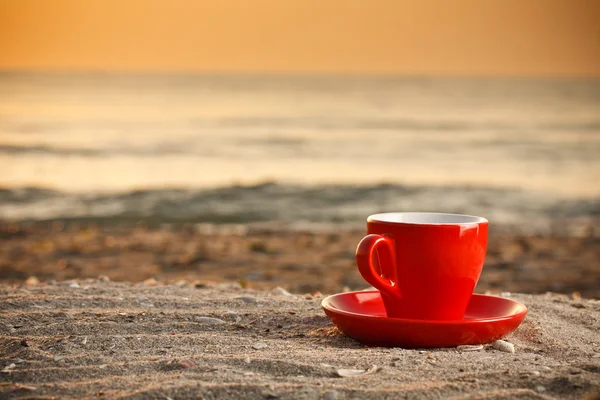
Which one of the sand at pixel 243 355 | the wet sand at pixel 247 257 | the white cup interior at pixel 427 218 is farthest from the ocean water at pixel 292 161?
the white cup interior at pixel 427 218

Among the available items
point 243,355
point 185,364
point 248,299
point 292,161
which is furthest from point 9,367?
point 292,161

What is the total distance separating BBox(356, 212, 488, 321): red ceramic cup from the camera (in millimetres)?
2283

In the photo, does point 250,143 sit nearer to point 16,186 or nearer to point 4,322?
point 16,186

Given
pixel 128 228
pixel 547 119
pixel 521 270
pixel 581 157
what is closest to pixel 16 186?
pixel 128 228

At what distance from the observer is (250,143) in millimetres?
22031

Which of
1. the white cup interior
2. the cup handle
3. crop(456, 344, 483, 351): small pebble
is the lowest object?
crop(456, 344, 483, 351): small pebble

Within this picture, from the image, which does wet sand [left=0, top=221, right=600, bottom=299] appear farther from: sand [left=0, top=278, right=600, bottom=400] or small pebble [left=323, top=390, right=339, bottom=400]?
small pebble [left=323, top=390, right=339, bottom=400]

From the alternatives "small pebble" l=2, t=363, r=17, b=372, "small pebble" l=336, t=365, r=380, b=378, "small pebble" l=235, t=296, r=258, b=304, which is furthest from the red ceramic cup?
"small pebble" l=2, t=363, r=17, b=372

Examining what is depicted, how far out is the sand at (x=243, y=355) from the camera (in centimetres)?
191

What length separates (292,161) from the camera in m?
18.2

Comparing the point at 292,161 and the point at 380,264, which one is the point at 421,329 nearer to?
the point at 380,264

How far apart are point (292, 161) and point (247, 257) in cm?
1050

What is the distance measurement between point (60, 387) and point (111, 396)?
0.21 m

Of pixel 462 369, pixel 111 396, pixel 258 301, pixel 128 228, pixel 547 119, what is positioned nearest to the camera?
pixel 111 396
